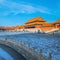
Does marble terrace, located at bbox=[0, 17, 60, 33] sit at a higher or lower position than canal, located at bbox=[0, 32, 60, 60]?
higher

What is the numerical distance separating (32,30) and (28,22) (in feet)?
43.5

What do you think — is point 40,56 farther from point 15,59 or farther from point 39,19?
point 39,19

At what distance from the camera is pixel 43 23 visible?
107188mm

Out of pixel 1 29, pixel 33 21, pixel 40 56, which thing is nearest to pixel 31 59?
→ pixel 40 56

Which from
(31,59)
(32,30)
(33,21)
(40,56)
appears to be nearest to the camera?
(40,56)

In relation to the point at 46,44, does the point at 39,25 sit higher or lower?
higher

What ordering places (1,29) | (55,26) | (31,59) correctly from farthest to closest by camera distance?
(1,29)
(55,26)
(31,59)

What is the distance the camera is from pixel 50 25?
97875mm

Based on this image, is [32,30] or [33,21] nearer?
[32,30]

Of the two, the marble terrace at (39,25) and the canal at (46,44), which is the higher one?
the marble terrace at (39,25)

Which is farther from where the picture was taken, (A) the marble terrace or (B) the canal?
(A) the marble terrace

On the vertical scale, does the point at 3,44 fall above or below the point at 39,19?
below

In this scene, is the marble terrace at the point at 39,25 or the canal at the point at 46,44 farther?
the marble terrace at the point at 39,25

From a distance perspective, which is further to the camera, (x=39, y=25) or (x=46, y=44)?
(x=39, y=25)
